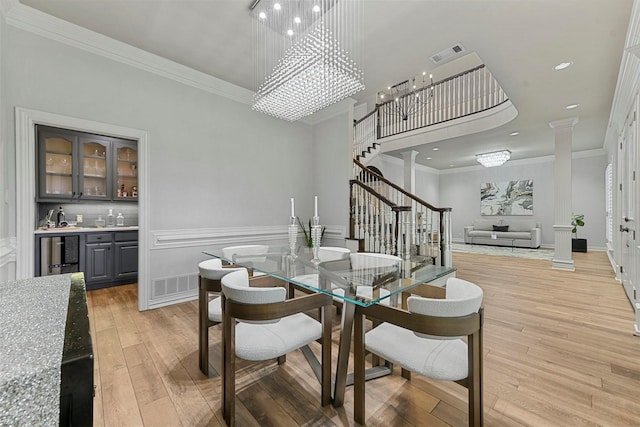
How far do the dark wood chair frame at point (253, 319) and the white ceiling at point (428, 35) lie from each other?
2.56 m

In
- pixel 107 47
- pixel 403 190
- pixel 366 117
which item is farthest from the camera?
pixel 366 117

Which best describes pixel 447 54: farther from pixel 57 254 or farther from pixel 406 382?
pixel 57 254

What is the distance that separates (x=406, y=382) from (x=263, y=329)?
3.42ft

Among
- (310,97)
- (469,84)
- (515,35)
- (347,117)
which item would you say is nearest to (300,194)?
(347,117)

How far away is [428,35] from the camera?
2.81 meters

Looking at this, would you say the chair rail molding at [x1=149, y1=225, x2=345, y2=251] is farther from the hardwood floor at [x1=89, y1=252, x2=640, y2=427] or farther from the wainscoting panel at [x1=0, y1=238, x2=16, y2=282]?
the wainscoting panel at [x1=0, y1=238, x2=16, y2=282]

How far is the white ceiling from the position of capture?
242 centimetres

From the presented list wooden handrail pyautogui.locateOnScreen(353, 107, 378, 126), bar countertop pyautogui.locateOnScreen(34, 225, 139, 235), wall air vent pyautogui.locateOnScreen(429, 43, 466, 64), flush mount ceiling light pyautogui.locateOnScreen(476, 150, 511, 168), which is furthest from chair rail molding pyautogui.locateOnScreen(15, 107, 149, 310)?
flush mount ceiling light pyautogui.locateOnScreen(476, 150, 511, 168)

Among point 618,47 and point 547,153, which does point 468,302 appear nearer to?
point 618,47

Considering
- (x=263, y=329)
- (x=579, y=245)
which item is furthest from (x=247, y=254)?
(x=579, y=245)

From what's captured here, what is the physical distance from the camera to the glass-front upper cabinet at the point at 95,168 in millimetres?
3988

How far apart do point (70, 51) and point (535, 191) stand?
427 inches

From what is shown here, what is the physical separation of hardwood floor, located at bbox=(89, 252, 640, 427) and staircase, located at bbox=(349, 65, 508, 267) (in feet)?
4.28

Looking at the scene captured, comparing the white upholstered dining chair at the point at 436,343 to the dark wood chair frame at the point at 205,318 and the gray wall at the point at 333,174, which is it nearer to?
the dark wood chair frame at the point at 205,318
